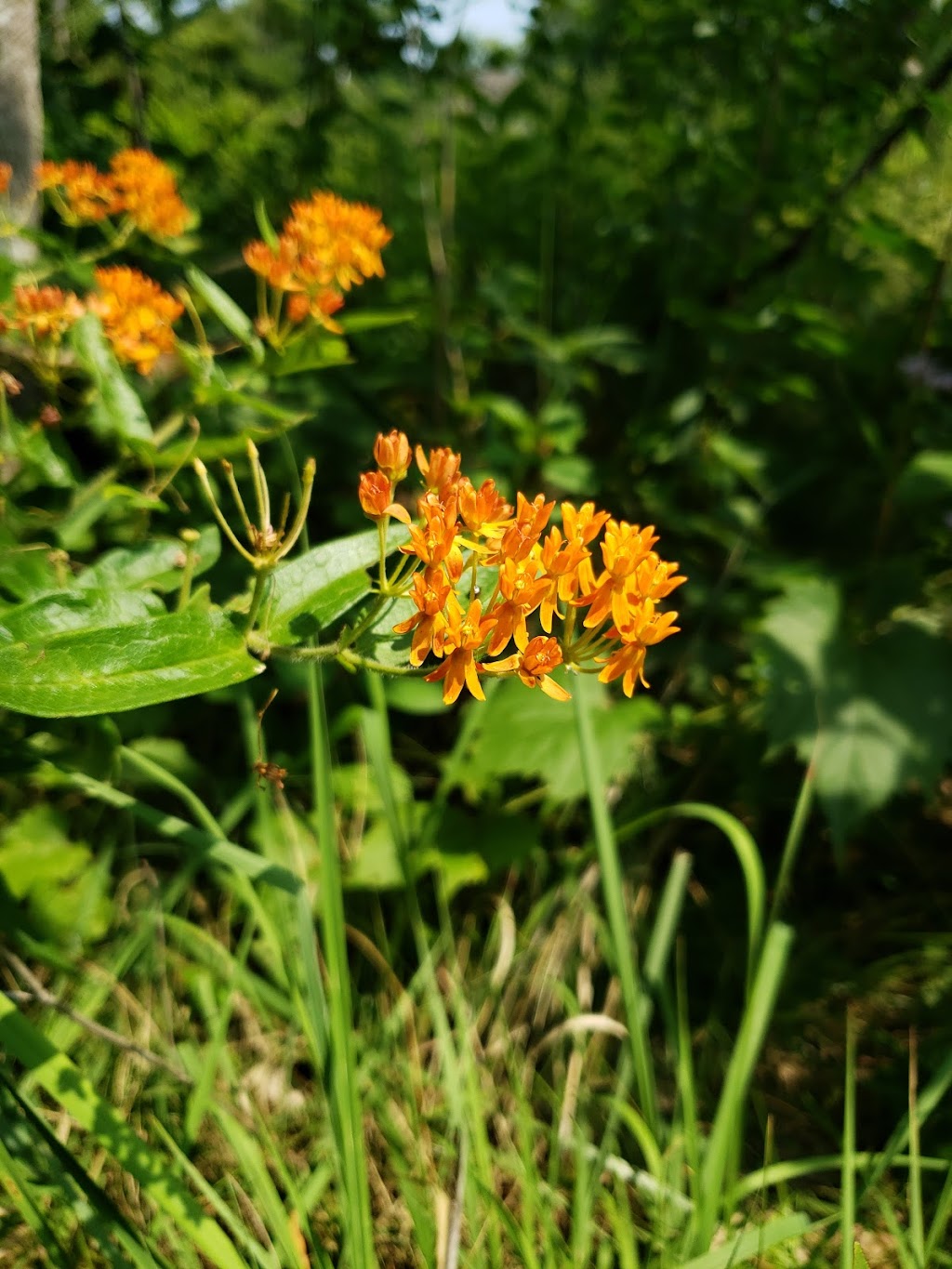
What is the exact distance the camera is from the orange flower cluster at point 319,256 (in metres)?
1.17

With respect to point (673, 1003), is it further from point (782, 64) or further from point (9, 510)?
point (782, 64)

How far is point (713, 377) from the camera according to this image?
2.06 m

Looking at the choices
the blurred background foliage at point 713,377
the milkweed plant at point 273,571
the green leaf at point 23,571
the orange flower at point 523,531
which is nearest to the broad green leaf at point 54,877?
the blurred background foliage at point 713,377

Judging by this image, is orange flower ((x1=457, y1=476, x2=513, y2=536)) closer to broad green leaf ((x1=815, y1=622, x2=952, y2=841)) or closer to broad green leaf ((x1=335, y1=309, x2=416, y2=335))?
broad green leaf ((x1=335, y1=309, x2=416, y2=335))

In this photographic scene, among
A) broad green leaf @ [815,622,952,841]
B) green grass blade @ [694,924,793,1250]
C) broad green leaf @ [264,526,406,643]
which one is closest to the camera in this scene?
broad green leaf @ [264,526,406,643]

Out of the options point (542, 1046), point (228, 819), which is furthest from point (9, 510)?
point (542, 1046)

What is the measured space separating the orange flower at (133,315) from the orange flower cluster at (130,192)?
0.78 ft

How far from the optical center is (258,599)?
797mm

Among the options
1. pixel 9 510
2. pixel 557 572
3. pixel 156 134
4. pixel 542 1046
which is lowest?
pixel 542 1046

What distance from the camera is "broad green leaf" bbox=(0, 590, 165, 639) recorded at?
75cm

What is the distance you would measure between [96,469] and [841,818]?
1555 millimetres

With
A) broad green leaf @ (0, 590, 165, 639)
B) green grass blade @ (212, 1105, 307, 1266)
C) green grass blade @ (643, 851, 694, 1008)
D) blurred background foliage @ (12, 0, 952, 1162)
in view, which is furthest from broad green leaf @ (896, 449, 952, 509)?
green grass blade @ (212, 1105, 307, 1266)

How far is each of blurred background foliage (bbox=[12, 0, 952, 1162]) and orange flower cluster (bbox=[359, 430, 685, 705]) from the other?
752 mm

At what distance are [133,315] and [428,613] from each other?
696mm
